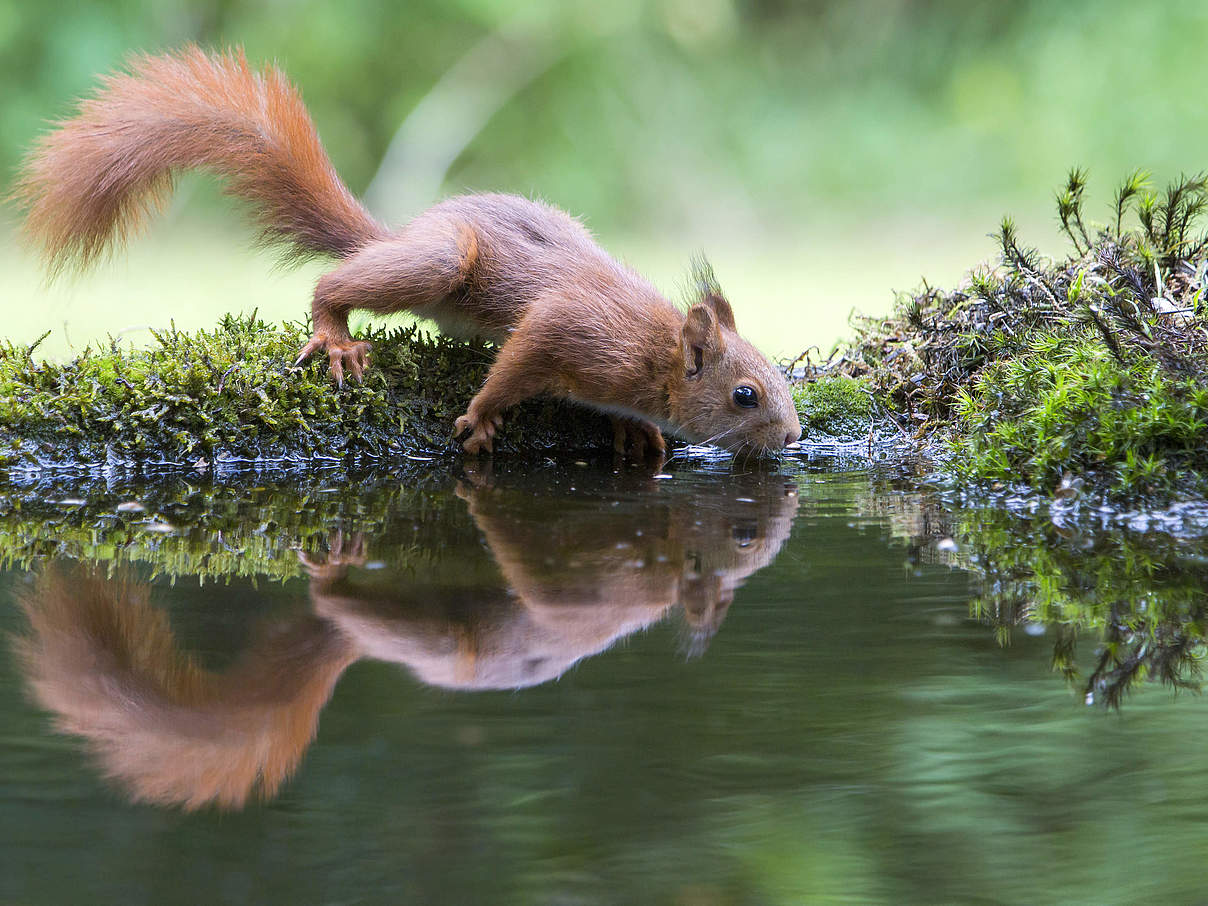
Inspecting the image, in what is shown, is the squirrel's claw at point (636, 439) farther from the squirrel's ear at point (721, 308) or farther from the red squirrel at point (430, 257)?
the squirrel's ear at point (721, 308)

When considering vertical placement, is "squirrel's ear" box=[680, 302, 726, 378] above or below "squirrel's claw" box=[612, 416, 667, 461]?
above

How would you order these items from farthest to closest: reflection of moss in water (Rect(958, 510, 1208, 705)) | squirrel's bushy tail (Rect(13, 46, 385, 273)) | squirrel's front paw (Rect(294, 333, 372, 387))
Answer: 1. squirrel's bushy tail (Rect(13, 46, 385, 273))
2. squirrel's front paw (Rect(294, 333, 372, 387))
3. reflection of moss in water (Rect(958, 510, 1208, 705))

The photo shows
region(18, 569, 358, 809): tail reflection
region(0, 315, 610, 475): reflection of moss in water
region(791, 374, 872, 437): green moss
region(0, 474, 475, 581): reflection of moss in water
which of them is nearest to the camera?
region(18, 569, 358, 809): tail reflection

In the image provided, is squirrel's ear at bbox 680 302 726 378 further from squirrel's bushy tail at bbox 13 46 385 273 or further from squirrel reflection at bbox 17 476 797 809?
squirrel's bushy tail at bbox 13 46 385 273

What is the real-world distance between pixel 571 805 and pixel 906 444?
3.73 metres

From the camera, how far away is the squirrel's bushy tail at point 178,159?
521cm

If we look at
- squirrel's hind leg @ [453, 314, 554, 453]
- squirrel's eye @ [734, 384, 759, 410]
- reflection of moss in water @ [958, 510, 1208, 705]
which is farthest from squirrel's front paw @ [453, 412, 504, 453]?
reflection of moss in water @ [958, 510, 1208, 705]

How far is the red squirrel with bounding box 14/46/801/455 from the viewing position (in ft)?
16.0

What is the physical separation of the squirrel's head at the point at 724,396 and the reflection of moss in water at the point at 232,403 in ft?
2.29

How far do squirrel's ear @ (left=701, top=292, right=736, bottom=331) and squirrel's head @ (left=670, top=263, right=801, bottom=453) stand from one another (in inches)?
10.9

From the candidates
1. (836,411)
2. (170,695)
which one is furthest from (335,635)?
(836,411)

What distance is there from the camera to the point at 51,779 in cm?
193

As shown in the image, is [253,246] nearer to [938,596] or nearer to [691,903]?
[938,596]

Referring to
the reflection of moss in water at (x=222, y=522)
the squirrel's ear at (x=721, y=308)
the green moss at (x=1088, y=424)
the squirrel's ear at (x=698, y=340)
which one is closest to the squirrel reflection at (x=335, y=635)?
the reflection of moss in water at (x=222, y=522)
